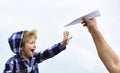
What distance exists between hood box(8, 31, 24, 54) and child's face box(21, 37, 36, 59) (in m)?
0.17

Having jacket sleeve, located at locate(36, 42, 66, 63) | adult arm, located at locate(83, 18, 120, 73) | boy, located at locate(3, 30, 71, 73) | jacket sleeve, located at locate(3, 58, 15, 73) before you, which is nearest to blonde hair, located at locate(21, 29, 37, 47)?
boy, located at locate(3, 30, 71, 73)

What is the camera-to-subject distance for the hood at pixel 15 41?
797 centimetres

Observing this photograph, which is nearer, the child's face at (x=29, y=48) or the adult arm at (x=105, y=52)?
the adult arm at (x=105, y=52)

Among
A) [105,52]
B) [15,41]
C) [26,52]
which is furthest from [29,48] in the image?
[105,52]

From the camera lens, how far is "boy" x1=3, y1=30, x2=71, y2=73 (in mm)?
7688

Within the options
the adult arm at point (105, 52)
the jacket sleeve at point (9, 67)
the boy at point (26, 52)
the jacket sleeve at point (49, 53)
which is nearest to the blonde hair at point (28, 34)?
the boy at point (26, 52)

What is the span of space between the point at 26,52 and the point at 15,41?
0.40 meters

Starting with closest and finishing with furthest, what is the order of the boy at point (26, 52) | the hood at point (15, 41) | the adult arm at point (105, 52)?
the adult arm at point (105, 52)
the boy at point (26, 52)
the hood at point (15, 41)

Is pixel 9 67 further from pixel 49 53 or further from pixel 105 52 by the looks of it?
pixel 105 52

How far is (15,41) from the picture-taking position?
8023 mm

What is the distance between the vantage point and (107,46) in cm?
257

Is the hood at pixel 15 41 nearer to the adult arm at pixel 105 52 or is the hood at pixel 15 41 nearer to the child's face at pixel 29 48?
the child's face at pixel 29 48

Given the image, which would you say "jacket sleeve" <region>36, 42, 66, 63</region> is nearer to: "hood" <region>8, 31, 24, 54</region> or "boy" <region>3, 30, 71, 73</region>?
"boy" <region>3, 30, 71, 73</region>

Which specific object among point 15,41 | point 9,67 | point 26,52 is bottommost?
point 9,67
